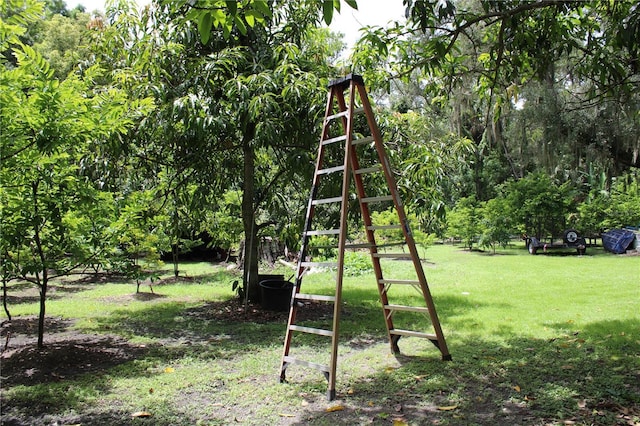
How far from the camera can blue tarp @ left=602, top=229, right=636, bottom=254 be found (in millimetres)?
15992

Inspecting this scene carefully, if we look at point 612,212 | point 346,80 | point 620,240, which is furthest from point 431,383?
point 612,212

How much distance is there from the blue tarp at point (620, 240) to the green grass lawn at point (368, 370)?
8.91 m

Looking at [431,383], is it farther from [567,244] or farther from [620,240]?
[620,240]

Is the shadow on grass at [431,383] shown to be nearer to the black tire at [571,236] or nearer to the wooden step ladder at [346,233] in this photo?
the wooden step ladder at [346,233]

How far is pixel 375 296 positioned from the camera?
877 cm

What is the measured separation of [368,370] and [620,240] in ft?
50.1

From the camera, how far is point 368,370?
4.36 m

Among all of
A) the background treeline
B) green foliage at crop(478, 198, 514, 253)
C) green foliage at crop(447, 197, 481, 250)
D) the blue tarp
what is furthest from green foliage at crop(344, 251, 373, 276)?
the blue tarp

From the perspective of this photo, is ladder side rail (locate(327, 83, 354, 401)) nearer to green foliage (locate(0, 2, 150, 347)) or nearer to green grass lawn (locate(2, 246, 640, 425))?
green grass lawn (locate(2, 246, 640, 425))

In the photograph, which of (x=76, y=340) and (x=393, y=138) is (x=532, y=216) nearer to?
(x=393, y=138)

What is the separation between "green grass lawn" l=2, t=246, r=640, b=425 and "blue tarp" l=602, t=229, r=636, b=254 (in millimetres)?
8905

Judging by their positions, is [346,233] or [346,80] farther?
[346,80]

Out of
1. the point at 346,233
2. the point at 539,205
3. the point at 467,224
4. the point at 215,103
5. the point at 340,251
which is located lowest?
the point at 340,251

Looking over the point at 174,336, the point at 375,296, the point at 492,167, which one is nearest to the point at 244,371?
the point at 174,336
